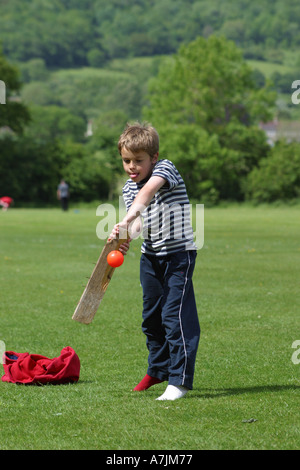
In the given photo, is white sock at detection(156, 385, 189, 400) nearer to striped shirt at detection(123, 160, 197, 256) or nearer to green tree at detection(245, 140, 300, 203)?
striped shirt at detection(123, 160, 197, 256)

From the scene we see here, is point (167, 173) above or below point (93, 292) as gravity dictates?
above

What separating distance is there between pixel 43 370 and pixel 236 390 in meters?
1.62

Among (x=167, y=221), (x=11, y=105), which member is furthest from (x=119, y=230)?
(x=11, y=105)

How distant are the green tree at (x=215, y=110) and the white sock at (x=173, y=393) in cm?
5558

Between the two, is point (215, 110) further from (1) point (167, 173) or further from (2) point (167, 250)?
(1) point (167, 173)

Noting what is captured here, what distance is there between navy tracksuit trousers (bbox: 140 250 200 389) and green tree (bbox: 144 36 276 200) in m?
55.4

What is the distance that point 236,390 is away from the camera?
586cm

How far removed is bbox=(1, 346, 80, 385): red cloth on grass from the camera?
6.11m

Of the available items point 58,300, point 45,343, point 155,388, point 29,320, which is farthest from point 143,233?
point 58,300

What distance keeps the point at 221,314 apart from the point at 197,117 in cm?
5606

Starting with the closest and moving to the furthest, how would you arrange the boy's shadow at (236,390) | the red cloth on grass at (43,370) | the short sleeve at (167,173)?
the short sleeve at (167,173) < the boy's shadow at (236,390) < the red cloth on grass at (43,370)

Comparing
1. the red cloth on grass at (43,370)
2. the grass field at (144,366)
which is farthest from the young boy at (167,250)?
the red cloth on grass at (43,370)

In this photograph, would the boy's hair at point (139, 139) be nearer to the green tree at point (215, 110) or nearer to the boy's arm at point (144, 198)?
the boy's arm at point (144, 198)

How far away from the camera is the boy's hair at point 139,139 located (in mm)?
5379
